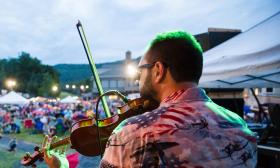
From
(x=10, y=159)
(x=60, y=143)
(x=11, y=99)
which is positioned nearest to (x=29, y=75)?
(x=11, y=99)

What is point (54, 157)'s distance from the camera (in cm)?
250

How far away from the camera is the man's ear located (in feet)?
4.58

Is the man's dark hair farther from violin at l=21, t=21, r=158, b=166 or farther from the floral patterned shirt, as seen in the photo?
violin at l=21, t=21, r=158, b=166

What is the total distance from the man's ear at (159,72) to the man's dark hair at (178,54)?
0.08 feet

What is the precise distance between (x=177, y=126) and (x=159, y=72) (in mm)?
285

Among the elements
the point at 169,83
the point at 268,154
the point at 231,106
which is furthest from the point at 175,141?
the point at 231,106

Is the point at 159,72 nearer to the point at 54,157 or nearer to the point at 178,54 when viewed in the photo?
the point at 178,54

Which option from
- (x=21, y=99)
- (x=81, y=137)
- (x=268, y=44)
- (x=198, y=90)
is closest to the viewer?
(x=198, y=90)

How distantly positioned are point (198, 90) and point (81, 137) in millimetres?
1622

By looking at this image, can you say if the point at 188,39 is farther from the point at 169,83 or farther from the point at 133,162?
the point at 133,162

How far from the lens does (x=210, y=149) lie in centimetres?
126

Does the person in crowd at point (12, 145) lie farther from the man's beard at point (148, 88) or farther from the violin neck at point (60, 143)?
the man's beard at point (148, 88)

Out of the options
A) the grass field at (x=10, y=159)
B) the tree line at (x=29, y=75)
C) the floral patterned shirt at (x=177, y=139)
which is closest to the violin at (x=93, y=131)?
the floral patterned shirt at (x=177, y=139)

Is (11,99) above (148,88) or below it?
below
